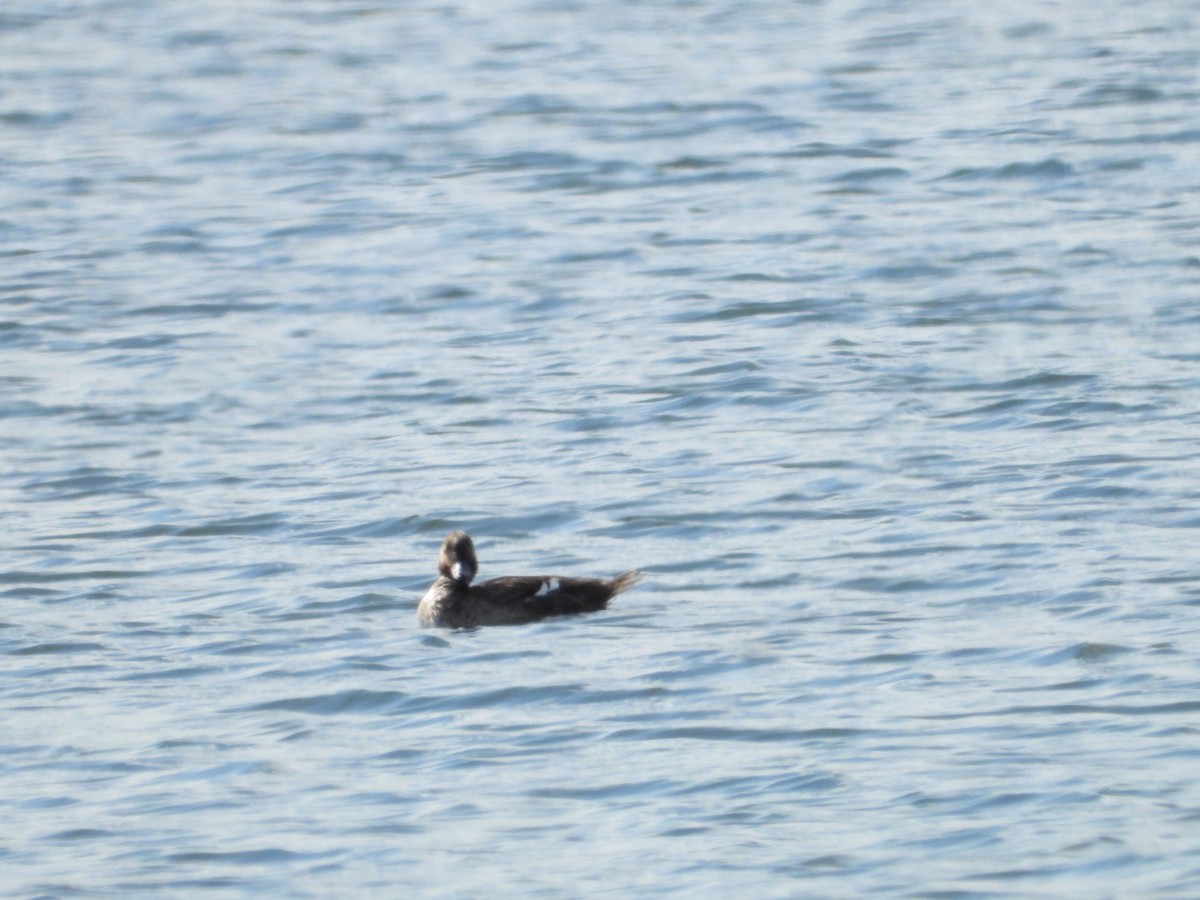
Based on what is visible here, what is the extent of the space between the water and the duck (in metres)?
0.15

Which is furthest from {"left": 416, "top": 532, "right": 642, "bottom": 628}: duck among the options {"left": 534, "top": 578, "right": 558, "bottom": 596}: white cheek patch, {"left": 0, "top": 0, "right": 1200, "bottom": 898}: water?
{"left": 0, "top": 0, "right": 1200, "bottom": 898}: water

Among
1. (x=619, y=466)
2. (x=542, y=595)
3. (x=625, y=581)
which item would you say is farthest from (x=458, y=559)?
(x=619, y=466)

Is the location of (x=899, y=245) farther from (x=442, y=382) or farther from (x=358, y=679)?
(x=358, y=679)

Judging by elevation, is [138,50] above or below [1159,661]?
above

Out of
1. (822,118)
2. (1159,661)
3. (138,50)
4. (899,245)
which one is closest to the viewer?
(1159,661)

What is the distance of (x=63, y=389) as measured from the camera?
15.8m

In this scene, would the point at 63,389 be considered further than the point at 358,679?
Yes

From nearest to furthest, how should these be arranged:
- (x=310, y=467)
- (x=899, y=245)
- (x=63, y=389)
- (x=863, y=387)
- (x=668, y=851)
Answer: (x=668, y=851) → (x=310, y=467) → (x=863, y=387) → (x=63, y=389) → (x=899, y=245)

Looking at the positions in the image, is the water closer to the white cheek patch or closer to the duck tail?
the duck tail

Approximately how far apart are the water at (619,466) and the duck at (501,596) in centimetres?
15

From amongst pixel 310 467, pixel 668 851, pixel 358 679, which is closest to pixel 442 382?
pixel 310 467

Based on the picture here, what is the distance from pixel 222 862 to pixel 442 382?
7.57m

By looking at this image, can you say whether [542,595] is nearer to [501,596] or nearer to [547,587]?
[547,587]

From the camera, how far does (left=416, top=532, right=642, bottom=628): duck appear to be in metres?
10.8
